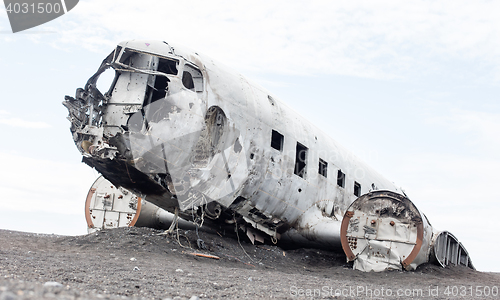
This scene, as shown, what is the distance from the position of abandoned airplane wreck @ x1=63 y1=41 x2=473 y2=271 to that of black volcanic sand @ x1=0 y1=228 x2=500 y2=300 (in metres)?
0.55

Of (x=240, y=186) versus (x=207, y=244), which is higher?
(x=240, y=186)

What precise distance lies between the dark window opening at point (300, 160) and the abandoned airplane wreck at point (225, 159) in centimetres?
3

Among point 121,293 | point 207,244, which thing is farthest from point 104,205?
point 121,293

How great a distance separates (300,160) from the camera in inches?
458

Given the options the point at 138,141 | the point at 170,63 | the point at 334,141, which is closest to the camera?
the point at 138,141

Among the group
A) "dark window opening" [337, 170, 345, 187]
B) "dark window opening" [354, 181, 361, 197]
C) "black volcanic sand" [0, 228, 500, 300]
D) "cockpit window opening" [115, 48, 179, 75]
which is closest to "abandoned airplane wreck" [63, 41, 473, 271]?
"cockpit window opening" [115, 48, 179, 75]

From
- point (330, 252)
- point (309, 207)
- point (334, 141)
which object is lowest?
point (330, 252)

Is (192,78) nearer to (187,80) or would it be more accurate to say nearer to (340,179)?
(187,80)

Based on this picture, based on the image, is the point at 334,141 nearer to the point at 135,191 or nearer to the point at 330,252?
the point at 330,252

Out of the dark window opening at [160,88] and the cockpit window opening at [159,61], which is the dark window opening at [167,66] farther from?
the dark window opening at [160,88]

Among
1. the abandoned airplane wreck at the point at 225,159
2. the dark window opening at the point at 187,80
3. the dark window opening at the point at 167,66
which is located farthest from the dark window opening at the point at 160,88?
the dark window opening at the point at 187,80

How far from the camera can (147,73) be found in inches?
343

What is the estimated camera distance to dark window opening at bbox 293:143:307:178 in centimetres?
1152

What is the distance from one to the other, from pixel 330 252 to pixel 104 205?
7.42m
